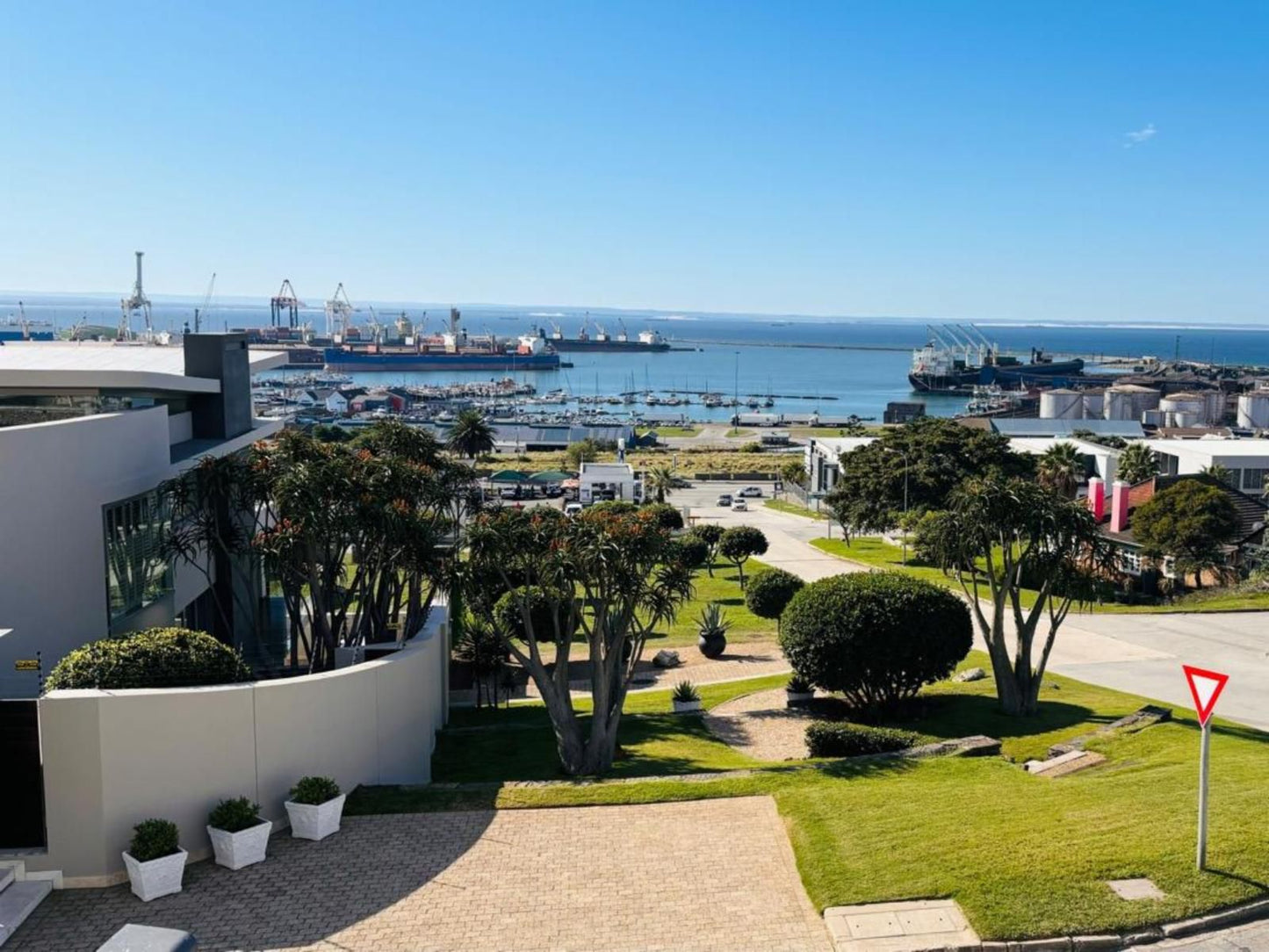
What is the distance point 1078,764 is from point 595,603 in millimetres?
7195

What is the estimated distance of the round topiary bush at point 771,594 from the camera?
97.3 ft

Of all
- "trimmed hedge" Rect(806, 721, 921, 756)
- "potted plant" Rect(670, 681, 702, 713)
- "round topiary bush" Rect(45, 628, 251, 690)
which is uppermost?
"round topiary bush" Rect(45, 628, 251, 690)

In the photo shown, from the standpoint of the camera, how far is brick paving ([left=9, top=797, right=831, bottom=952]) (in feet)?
33.0

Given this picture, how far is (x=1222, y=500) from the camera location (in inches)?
1457

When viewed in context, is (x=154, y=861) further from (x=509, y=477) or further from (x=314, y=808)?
(x=509, y=477)

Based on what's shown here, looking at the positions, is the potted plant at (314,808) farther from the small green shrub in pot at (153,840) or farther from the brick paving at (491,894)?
Answer: the small green shrub in pot at (153,840)

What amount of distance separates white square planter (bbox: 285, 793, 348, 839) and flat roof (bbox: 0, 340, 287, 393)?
9371 mm

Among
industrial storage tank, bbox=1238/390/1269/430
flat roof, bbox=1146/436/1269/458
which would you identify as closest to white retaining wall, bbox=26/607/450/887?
flat roof, bbox=1146/436/1269/458

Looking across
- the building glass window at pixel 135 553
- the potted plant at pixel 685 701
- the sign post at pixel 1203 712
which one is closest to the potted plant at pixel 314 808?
the building glass window at pixel 135 553

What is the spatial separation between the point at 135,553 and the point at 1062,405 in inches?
4817

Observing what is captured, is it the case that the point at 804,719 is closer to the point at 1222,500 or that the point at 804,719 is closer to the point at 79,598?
the point at 79,598

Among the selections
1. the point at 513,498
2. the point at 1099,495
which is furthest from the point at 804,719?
the point at 513,498

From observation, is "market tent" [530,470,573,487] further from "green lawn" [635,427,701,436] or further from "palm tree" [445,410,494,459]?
"green lawn" [635,427,701,436]

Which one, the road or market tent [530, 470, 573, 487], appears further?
market tent [530, 470, 573, 487]
